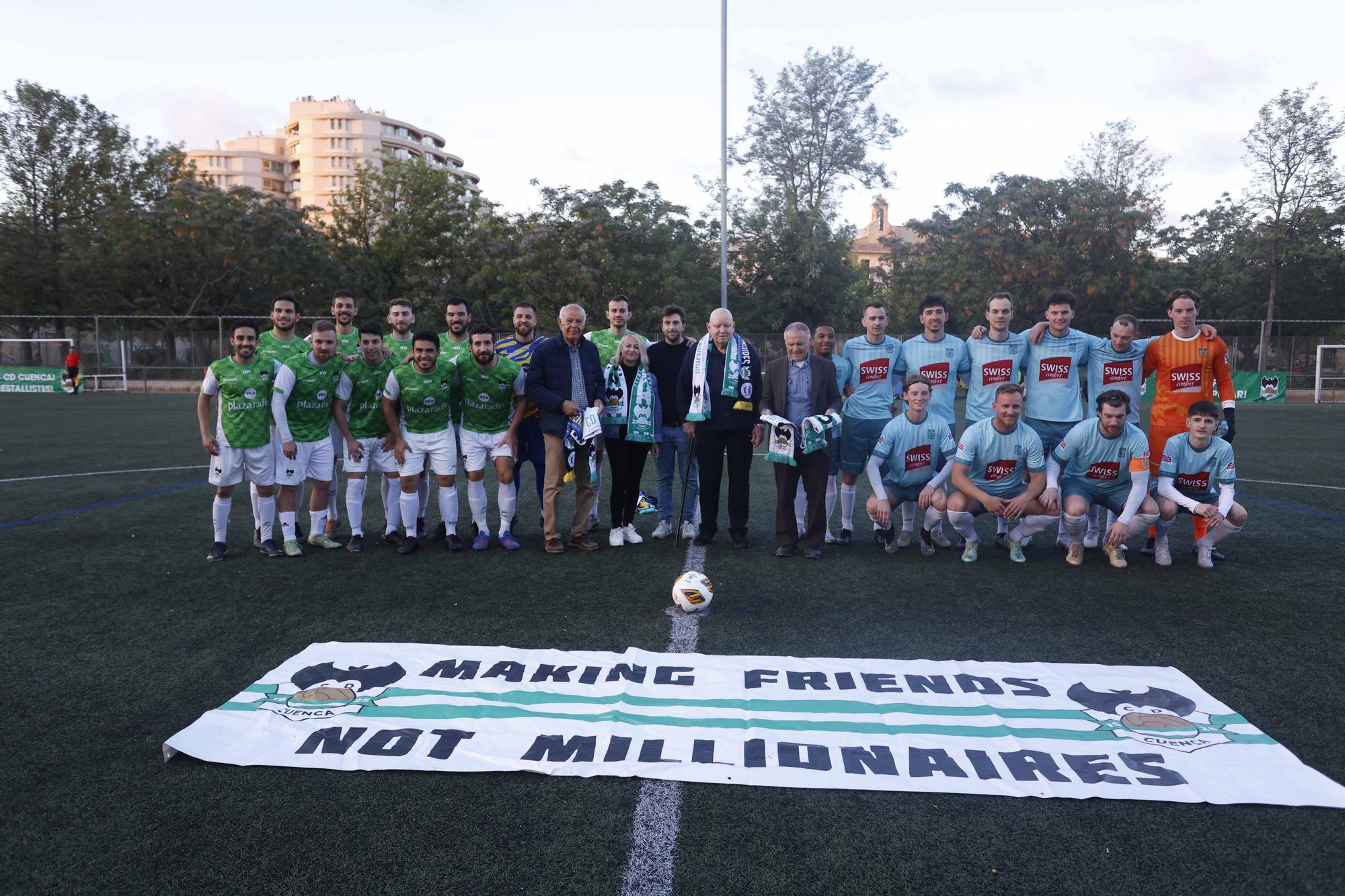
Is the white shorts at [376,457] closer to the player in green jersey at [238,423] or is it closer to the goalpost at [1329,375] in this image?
the player in green jersey at [238,423]

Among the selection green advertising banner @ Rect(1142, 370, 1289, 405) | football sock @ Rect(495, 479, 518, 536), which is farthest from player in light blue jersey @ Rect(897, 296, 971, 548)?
green advertising banner @ Rect(1142, 370, 1289, 405)

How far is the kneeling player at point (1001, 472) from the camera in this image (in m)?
6.11

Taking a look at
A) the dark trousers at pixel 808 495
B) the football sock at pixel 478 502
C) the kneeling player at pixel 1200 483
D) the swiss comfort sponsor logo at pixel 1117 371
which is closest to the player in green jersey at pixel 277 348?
the football sock at pixel 478 502

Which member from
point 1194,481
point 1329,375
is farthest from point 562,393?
point 1329,375

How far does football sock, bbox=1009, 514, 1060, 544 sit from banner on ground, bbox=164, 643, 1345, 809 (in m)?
2.13

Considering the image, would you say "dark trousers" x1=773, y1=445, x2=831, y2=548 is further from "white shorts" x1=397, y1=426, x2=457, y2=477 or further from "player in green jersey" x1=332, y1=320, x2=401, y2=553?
"player in green jersey" x1=332, y1=320, x2=401, y2=553

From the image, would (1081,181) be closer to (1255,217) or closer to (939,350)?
(1255,217)

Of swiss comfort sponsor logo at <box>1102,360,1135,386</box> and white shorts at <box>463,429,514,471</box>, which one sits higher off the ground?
swiss comfort sponsor logo at <box>1102,360,1135,386</box>

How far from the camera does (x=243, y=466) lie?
6.38 metres

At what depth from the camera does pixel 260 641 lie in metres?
4.54

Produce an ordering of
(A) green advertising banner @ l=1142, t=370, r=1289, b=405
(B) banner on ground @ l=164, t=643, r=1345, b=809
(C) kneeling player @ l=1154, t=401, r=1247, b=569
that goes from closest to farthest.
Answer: (B) banner on ground @ l=164, t=643, r=1345, b=809 < (C) kneeling player @ l=1154, t=401, r=1247, b=569 < (A) green advertising banner @ l=1142, t=370, r=1289, b=405

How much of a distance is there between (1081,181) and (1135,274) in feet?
13.8

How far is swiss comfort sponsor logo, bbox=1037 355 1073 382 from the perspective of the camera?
675cm

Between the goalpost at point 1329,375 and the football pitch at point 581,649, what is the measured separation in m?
19.7
